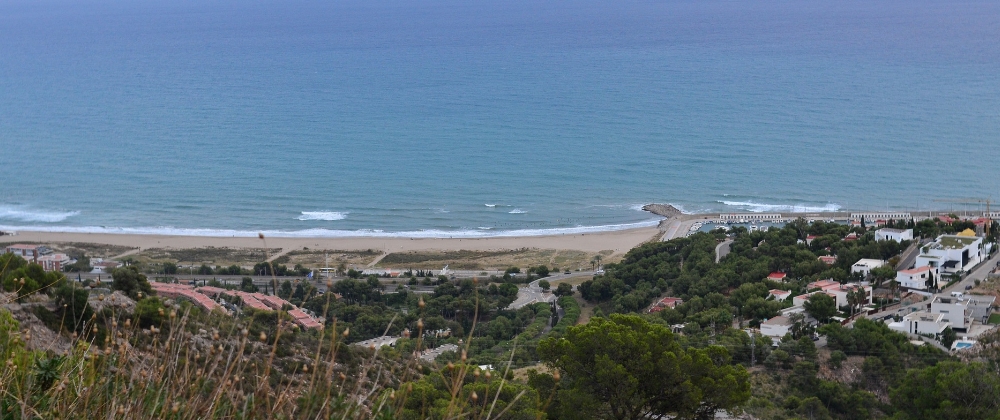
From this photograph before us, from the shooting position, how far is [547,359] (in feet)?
33.8

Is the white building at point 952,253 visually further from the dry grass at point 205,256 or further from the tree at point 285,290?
the dry grass at point 205,256

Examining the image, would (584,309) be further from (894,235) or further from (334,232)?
(334,232)

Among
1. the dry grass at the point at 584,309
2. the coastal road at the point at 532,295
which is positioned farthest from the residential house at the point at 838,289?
the coastal road at the point at 532,295

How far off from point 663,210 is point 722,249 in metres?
9.51

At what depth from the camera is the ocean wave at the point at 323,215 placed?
3459 centimetres

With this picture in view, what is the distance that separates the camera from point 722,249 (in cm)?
2472

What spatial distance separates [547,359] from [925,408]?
4.27 meters

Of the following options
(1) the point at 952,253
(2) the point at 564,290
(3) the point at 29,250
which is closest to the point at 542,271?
(2) the point at 564,290

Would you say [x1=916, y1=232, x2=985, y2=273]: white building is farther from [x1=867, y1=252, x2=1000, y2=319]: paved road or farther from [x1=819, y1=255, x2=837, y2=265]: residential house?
[x1=819, y1=255, x2=837, y2=265]: residential house

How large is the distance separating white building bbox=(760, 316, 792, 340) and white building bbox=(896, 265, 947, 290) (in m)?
3.87

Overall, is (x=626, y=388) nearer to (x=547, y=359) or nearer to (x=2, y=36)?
(x=547, y=359)

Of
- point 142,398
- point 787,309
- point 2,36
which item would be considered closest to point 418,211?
point 787,309

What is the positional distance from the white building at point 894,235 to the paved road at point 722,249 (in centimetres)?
335


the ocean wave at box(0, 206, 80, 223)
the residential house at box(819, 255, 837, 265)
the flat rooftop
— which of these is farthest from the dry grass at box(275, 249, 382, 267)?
the flat rooftop
